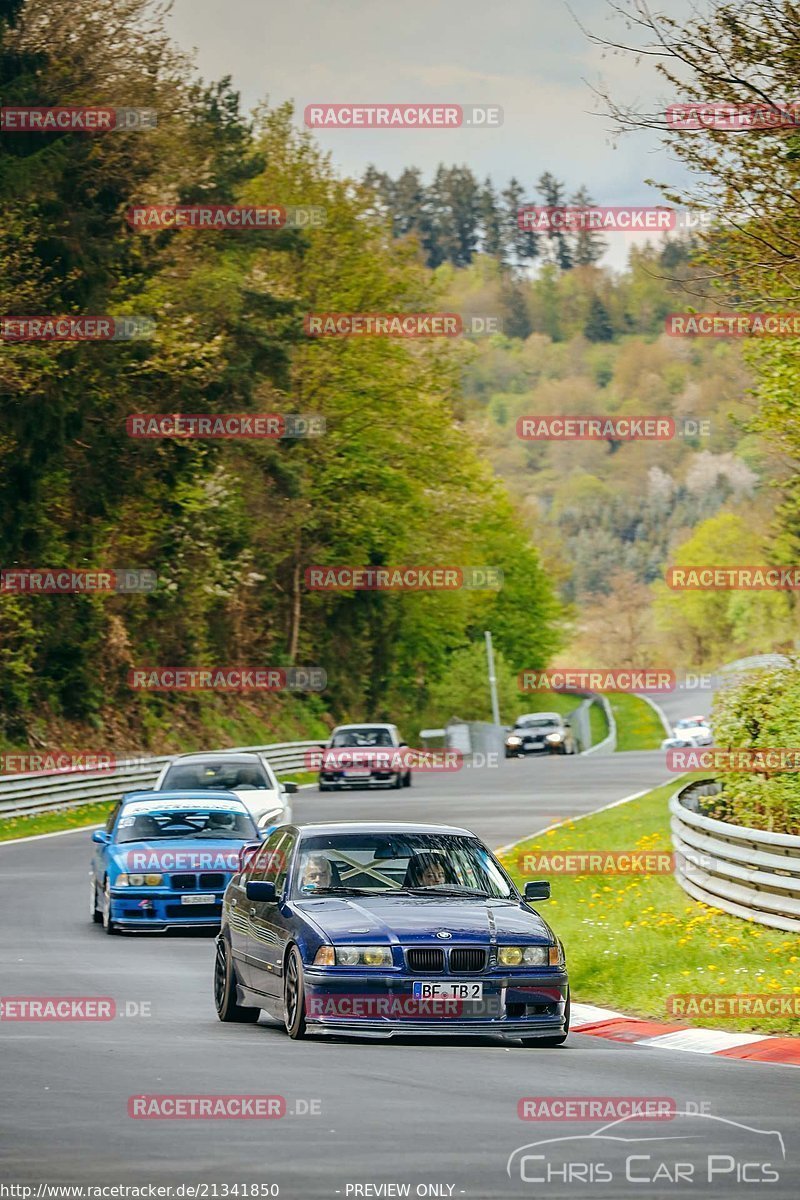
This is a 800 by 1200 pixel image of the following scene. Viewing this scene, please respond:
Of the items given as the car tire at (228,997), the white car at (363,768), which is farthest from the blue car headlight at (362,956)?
the white car at (363,768)

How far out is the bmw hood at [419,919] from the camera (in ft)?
38.0

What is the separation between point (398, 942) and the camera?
11477mm

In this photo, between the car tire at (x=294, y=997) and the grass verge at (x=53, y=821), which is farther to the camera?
the grass verge at (x=53, y=821)

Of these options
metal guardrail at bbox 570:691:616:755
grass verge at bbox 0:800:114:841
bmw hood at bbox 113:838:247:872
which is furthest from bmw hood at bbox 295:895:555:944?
metal guardrail at bbox 570:691:616:755

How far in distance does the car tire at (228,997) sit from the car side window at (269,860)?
1.69 feet

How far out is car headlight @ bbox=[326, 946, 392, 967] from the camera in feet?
37.6

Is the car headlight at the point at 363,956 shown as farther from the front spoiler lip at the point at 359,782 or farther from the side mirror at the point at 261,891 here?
the front spoiler lip at the point at 359,782

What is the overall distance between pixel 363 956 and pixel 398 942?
21 centimetres

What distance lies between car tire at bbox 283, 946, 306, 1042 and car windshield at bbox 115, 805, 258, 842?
8331 millimetres

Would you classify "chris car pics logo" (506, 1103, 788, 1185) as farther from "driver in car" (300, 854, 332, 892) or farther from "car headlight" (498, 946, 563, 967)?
"driver in car" (300, 854, 332, 892)

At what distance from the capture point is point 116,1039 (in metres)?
12.1

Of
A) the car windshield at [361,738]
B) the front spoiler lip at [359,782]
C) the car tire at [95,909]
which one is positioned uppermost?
the car tire at [95,909]

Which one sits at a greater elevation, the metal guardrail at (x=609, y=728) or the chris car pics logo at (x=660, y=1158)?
the chris car pics logo at (x=660, y=1158)

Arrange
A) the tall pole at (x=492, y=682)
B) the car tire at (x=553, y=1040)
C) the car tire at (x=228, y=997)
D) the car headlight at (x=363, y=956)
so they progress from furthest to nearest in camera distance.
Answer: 1. the tall pole at (x=492, y=682)
2. the car tire at (x=228, y=997)
3. the car tire at (x=553, y=1040)
4. the car headlight at (x=363, y=956)
